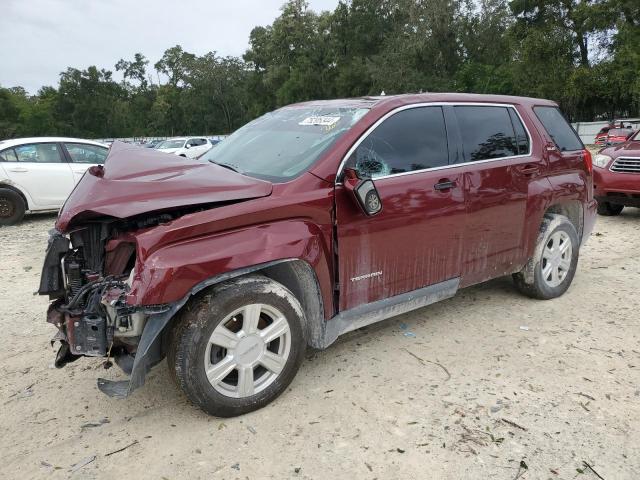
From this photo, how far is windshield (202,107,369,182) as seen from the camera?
11.0 feet

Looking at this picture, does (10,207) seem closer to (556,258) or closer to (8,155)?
(8,155)

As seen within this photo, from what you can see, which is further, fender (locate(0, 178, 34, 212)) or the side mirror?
fender (locate(0, 178, 34, 212))

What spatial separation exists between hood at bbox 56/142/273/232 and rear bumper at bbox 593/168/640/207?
6980mm

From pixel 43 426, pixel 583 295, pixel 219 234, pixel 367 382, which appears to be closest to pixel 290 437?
pixel 367 382

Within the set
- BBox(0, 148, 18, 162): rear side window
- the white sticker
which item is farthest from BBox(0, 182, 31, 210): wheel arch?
the white sticker

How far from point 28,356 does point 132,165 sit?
1.80 m

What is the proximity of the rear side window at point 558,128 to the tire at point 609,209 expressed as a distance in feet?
14.8

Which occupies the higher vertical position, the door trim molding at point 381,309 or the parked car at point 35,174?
the parked car at point 35,174

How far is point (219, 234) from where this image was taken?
110 inches

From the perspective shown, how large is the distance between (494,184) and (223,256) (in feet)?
7.57

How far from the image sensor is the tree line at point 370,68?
32.6 m

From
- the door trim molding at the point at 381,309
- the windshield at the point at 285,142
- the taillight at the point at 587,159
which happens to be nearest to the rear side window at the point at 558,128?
the taillight at the point at 587,159

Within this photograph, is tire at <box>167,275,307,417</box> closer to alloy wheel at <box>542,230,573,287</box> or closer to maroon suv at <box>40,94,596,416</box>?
maroon suv at <box>40,94,596,416</box>

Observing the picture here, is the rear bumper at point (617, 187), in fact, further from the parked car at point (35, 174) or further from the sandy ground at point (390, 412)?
the parked car at point (35, 174)
